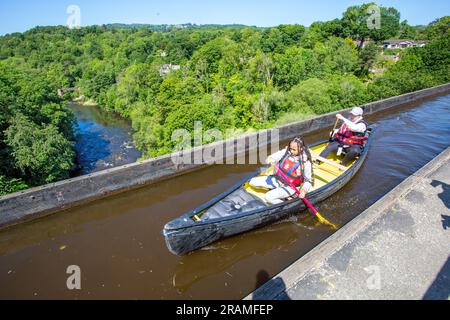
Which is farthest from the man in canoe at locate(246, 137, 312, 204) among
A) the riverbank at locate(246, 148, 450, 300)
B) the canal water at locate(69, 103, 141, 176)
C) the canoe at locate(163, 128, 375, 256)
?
the canal water at locate(69, 103, 141, 176)

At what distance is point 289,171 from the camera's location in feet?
19.6

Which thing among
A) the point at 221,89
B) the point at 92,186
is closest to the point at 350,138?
the point at 92,186

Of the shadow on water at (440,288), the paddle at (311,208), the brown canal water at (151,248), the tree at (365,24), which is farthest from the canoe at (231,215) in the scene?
the tree at (365,24)

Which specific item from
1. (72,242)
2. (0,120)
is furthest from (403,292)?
(0,120)

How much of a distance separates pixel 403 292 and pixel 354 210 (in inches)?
125

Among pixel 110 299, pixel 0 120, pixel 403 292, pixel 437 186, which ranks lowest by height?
pixel 110 299

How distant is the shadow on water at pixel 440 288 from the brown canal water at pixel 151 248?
2.16m

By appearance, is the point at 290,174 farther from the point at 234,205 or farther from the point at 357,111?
the point at 357,111

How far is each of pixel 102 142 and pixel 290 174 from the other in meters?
27.2

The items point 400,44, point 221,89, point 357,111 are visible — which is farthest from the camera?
point 400,44

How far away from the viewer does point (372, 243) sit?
4719 millimetres

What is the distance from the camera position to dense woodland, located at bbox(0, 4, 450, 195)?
41.0 ft

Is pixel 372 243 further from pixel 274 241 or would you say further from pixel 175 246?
pixel 175 246

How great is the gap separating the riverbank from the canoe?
4.42ft
